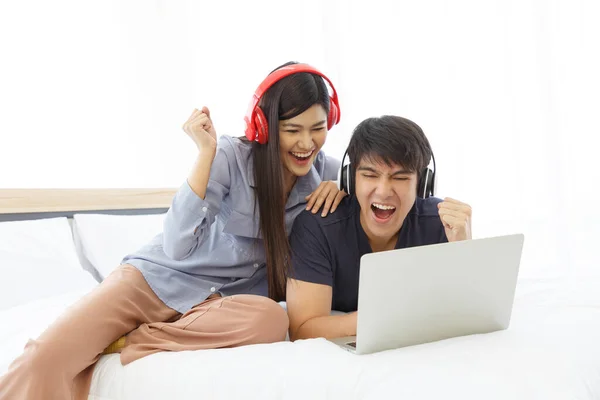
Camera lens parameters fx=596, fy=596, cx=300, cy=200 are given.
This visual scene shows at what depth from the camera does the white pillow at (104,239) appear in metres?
2.33

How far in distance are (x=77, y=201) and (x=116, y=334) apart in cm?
132

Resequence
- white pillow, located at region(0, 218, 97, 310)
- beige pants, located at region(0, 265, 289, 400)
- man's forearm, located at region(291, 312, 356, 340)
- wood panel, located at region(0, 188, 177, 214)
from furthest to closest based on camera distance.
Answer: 1. wood panel, located at region(0, 188, 177, 214)
2. white pillow, located at region(0, 218, 97, 310)
3. man's forearm, located at region(291, 312, 356, 340)
4. beige pants, located at region(0, 265, 289, 400)

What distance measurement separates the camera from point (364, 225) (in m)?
1.52

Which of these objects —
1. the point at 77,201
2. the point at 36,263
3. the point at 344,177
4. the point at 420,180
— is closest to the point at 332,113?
the point at 344,177

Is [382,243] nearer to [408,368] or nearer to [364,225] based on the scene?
[364,225]

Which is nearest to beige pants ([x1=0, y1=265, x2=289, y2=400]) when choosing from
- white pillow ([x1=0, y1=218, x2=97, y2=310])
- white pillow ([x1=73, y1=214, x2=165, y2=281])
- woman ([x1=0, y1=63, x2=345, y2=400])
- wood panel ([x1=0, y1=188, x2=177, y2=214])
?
woman ([x1=0, y1=63, x2=345, y2=400])

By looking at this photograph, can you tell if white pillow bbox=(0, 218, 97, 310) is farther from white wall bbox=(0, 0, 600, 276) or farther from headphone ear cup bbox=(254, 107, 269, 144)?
headphone ear cup bbox=(254, 107, 269, 144)

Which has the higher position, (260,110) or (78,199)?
(260,110)

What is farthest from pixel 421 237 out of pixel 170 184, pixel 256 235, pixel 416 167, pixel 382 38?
pixel 170 184

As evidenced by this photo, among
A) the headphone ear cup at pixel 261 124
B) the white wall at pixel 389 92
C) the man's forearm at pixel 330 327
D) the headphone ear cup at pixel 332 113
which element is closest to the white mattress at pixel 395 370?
the man's forearm at pixel 330 327

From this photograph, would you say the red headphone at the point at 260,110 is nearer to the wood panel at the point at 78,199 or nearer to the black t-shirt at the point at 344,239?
the black t-shirt at the point at 344,239

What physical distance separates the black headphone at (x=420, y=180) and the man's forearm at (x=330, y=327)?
35 centimetres

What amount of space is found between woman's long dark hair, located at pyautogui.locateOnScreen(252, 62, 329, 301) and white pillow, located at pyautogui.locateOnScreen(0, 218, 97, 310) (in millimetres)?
898

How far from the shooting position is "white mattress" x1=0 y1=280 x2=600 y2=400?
35.8 inches
